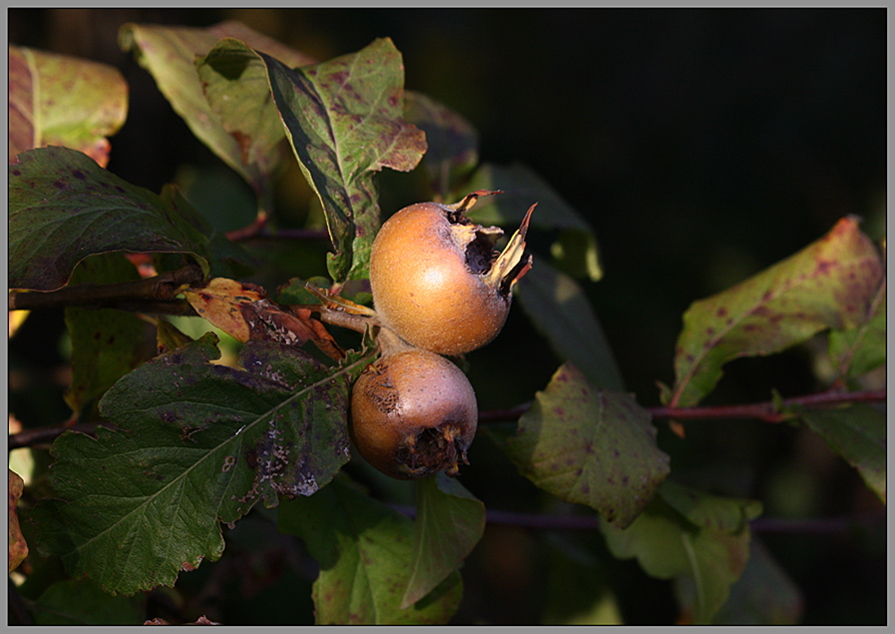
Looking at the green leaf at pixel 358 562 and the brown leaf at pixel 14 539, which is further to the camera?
the green leaf at pixel 358 562

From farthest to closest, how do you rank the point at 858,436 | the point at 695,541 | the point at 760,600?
the point at 760,600, the point at 695,541, the point at 858,436

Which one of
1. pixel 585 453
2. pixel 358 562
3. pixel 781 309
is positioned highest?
pixel 781 309

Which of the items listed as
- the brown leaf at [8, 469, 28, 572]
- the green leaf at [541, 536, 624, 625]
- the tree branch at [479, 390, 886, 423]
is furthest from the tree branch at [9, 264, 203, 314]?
the green leaf at [541, 536, 624, 625]

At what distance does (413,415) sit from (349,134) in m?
0.44

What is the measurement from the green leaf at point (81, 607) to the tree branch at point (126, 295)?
1.50 feet

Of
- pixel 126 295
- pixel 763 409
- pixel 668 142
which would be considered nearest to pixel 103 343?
pixel 126 295

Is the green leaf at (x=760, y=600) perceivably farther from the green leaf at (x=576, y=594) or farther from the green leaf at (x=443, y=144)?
the green leaf at (x=443, y=144)

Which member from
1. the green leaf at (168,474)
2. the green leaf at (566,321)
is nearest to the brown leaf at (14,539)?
the green leaf at (168,474)

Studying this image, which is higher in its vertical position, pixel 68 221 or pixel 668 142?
pixel 68 221

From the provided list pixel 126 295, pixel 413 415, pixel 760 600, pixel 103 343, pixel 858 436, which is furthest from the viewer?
pixel 760 600

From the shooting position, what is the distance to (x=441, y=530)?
906 millimetres

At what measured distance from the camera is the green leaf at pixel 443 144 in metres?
1.53

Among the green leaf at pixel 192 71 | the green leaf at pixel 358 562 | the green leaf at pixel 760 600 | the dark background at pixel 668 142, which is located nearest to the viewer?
the green leaf at pixel 358 562

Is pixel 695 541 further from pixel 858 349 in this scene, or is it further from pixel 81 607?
Answer: pixel 81 607
